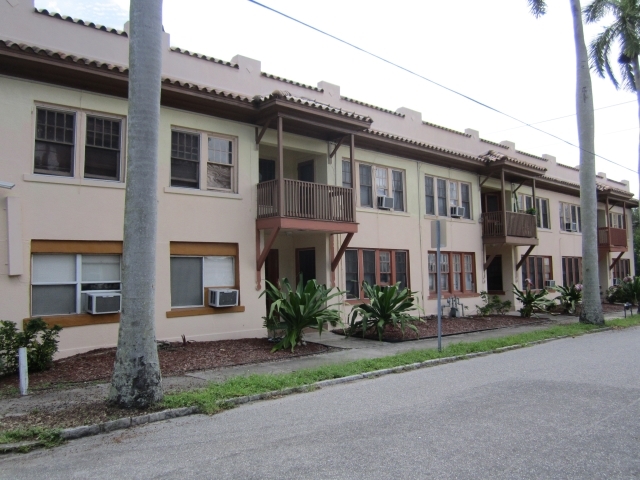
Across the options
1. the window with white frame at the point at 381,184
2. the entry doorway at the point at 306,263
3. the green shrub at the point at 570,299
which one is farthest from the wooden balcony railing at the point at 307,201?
the green shrub at the point at 570,299

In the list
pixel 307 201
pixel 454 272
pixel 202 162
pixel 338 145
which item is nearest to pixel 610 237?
pixel 454 272

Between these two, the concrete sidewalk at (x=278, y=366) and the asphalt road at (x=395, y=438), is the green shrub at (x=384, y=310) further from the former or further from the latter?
the asphalt road at (x=395, y=438)

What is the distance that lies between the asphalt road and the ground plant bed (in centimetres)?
588

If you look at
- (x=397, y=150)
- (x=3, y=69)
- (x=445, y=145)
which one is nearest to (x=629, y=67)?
(x=445, y=145)

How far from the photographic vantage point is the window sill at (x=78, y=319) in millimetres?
10812

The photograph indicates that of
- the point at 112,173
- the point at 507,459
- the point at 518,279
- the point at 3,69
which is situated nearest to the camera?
the point at 507,459

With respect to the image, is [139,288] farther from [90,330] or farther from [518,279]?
[518,279]

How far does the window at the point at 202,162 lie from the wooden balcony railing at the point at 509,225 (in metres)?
12.0

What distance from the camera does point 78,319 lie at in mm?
11117

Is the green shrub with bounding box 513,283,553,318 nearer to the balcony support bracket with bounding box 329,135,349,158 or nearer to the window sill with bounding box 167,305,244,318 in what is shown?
the balcony support bracket with bounding box 329,135,349,158

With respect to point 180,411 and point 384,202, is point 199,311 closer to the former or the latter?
point 180,411

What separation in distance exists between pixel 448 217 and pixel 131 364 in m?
15.5

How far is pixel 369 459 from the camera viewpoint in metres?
5.09

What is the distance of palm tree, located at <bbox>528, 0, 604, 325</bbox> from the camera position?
59.7ft
